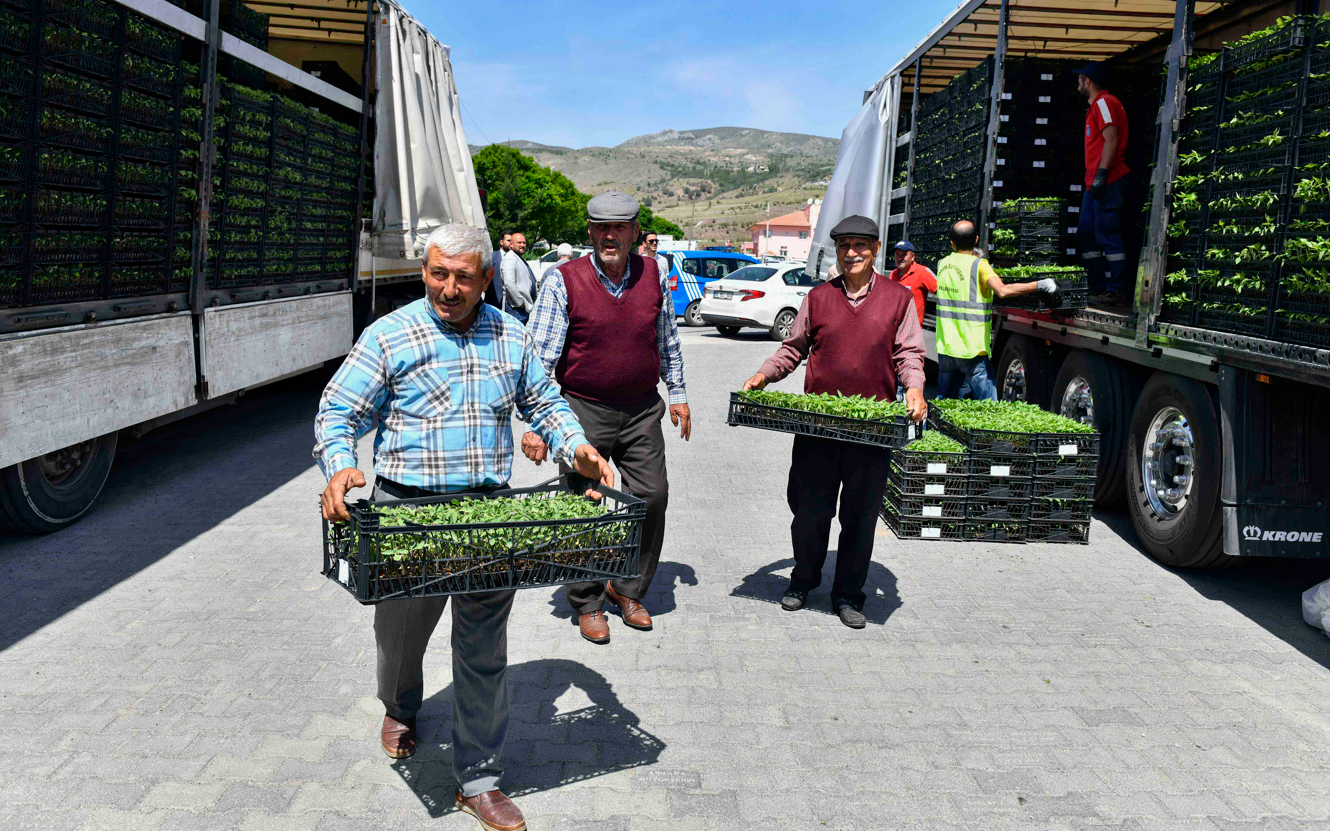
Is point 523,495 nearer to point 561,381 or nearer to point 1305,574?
point 561,381

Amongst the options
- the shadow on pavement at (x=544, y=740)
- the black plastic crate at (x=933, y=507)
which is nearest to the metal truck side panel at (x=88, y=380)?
the shadow on pavement at (x=544, y=740)

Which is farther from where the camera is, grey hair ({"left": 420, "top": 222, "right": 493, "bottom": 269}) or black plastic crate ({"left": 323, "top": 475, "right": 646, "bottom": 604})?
grey hair ({"left": 420, "top": 222, "right": 493, "bottom": 269})

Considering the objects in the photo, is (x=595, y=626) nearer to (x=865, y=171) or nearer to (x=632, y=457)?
(x=632, y=457)

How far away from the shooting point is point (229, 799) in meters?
3.36

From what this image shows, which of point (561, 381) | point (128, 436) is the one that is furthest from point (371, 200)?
point (561, 381)

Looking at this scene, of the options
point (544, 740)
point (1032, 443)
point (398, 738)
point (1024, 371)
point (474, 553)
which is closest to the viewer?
point (474, 553)

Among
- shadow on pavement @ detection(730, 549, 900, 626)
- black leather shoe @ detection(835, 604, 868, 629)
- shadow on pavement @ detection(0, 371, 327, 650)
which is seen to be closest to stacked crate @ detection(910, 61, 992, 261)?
shadow on pavement @ detection(730, 549, 900, 626)

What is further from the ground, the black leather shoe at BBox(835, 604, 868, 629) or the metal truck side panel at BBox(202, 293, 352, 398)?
the metal truck side panel at BBox(202, 293, 352, 398)

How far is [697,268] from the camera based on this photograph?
26.1m

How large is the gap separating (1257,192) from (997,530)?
2.60 metres

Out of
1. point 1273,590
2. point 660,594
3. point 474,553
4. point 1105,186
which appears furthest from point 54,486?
point 1105,186

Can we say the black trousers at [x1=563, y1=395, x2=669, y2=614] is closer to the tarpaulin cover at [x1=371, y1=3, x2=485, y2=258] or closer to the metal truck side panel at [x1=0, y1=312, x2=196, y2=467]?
the metal truck side panel at [x1=0, y1=312, x2=196, y2=467]

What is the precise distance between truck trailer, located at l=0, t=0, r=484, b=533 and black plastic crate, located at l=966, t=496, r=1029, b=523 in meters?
5.35

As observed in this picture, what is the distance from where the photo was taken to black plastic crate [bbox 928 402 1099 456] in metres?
6.75
